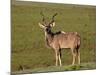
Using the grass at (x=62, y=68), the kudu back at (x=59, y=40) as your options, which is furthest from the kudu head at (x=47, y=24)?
the grass at (x=62, y=68)

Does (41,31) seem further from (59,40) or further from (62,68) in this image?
(62,68)

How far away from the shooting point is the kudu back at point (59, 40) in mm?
2551

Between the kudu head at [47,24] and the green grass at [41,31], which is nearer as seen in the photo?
the green grass at [41,31]

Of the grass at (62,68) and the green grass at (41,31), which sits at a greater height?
the green grass at (41,31)

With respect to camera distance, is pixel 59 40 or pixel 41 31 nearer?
pixel 41 31

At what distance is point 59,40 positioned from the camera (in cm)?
262

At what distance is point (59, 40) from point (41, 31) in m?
0.25

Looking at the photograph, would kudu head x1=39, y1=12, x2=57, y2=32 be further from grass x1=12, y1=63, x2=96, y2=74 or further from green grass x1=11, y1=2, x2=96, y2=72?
grass x1=12, y1=63, x2=96, y2=74

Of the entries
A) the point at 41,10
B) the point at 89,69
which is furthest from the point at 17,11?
the point at 89,69

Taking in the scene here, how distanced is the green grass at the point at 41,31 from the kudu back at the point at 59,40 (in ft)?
0.15

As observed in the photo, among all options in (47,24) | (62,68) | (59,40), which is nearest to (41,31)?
(47,24)

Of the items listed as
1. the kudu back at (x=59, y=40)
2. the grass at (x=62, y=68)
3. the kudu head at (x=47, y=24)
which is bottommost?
the grass at (x=62, y=68)

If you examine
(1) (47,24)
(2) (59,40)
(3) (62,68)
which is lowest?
(3) (62,68)

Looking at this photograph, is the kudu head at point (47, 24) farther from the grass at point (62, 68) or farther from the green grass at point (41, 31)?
the grass at point (62, 68)
